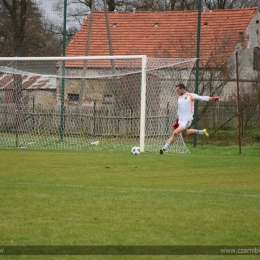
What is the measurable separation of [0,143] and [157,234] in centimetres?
1437

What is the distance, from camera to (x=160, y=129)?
19828 millimetres

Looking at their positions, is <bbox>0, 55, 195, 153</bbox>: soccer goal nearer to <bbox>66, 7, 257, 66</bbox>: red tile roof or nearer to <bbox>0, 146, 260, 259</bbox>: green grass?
<bbox>0, 146, 260, 259</bbox>: green grass

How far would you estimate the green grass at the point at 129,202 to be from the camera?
723 cm

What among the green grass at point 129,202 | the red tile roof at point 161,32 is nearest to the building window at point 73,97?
the green grass at point 129,202

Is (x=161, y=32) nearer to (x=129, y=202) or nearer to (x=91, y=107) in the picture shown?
(x=91, y=107)

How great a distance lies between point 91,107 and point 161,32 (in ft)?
45.3

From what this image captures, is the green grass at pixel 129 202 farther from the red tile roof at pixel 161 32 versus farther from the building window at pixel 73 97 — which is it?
the red tile roof at pixel 161 32

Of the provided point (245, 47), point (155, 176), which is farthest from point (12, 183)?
point (245, 47)

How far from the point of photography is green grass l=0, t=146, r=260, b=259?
7227 mm

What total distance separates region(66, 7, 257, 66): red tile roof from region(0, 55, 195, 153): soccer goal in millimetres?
7889

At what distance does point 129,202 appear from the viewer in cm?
943

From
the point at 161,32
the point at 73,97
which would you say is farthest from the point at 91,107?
the point at 161,32

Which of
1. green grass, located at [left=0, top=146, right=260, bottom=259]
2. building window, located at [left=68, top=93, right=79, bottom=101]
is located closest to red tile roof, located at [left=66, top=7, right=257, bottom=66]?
building window, located at [left=68, top=93, right=79, bottom=101]

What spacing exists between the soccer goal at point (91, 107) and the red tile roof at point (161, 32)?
7.89 m
